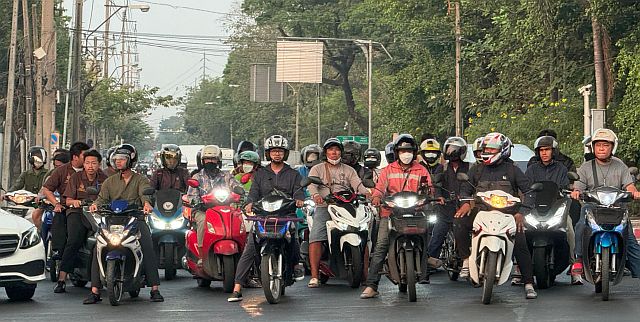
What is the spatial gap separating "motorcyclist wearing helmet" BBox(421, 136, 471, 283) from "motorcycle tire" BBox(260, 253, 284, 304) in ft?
8.44

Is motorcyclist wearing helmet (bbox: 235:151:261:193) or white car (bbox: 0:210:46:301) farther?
motorcyclist wearing helmet (bbox: 235:151:261:193)

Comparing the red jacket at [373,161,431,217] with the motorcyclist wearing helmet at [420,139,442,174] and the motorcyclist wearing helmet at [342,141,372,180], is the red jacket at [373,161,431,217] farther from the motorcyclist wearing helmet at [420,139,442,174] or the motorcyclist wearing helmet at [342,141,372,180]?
the motorcyclist wearing helmet at [342,141,372,180]

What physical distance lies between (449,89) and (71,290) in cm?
3961

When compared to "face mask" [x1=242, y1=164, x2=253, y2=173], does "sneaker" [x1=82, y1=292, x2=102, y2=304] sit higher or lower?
lower

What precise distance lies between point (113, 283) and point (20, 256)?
1.19 metres

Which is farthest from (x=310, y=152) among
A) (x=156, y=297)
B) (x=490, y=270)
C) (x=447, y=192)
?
(x=490, y=270)

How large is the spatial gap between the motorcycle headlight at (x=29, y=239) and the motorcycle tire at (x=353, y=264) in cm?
346

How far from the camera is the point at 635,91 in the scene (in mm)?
35094

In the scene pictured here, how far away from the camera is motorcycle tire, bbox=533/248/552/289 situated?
14.9 m

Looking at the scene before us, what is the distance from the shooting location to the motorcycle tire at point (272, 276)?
13656mm

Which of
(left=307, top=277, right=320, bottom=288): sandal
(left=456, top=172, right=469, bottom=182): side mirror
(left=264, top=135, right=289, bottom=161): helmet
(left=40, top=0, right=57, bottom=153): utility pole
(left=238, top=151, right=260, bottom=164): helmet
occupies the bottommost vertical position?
(left=307, top=277, right=320, bottom=288): sandal

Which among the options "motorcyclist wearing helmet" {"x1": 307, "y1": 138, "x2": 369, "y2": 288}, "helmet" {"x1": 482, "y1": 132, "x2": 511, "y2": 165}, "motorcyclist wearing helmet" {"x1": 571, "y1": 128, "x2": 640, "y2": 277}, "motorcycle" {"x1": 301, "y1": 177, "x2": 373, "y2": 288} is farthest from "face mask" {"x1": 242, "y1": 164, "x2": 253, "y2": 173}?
"motorcyclist wearing helmet" {"x1": 571, "y1": 128, "x2": 640, "y2": 277}

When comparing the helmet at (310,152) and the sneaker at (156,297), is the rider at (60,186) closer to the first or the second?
the sneaker at (156,297)

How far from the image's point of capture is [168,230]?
17203mm
